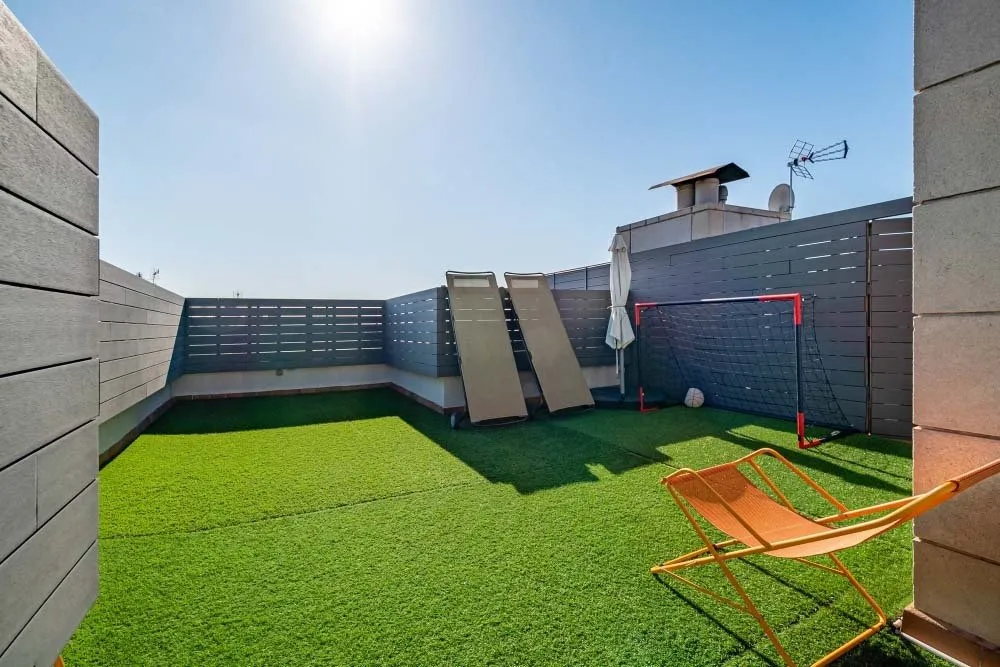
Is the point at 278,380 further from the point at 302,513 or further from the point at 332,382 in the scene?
the point at 302,513

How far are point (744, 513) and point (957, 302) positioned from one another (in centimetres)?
121

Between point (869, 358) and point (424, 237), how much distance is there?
756 centimetres

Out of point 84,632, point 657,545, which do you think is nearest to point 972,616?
point 657,545

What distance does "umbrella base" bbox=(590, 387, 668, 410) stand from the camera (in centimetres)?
633

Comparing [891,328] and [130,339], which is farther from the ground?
[891,328]

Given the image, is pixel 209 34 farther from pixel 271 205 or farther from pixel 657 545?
pixel 657 545

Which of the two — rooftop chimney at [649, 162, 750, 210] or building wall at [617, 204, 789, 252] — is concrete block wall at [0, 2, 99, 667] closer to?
building wall at [617, 204, 789, 252]

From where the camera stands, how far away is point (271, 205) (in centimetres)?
714

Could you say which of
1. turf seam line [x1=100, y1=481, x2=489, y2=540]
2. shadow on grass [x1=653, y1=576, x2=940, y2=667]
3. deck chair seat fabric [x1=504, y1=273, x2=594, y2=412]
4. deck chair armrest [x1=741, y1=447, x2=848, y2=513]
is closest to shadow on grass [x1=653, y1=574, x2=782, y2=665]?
shadow on grass [x1=653, y1=576, x2=940, y2=667]

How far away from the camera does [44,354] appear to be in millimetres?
1129

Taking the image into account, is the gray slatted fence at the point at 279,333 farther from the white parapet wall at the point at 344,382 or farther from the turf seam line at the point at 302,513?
the turf seam line at the point at 302,513

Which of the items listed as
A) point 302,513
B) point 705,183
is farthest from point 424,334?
point 705,183

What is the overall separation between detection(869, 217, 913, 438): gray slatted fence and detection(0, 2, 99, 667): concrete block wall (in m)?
6.42

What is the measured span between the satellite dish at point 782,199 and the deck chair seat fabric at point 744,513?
397 inches
